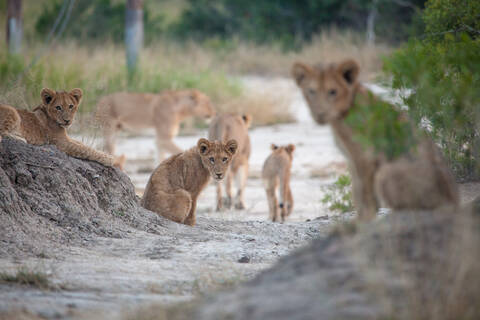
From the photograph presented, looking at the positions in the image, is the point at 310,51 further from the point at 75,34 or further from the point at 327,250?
the point at 327,250

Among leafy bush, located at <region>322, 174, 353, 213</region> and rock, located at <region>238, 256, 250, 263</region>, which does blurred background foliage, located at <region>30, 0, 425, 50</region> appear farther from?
rock, located at <region>238, 256, 250, 263</region>

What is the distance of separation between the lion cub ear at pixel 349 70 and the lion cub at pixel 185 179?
3416mm

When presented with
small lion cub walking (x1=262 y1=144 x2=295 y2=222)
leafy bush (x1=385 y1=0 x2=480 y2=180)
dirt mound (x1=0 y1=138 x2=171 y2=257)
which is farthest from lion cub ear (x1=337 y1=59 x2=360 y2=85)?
small lion cub walking (x1=262 y1=144 x2=295 y2=222)

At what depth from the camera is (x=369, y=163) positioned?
4.45 metres

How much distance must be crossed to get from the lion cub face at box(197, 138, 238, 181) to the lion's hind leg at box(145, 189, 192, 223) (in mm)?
447

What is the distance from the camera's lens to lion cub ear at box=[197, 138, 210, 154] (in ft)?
26.6

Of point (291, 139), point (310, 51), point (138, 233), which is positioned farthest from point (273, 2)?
point (138, 233)

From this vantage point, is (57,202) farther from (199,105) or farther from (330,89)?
(199,105)

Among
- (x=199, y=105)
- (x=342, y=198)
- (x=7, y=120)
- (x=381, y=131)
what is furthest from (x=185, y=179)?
(x=199, y=105)

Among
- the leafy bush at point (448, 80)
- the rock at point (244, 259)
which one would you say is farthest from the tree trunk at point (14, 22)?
the rock at point (244, 259)

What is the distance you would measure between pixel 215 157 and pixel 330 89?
356cm

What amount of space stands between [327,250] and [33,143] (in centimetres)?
444

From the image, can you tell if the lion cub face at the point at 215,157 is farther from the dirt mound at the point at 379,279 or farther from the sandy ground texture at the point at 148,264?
the dirt mound at the point at 379,279

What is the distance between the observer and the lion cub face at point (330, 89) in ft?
15.2
